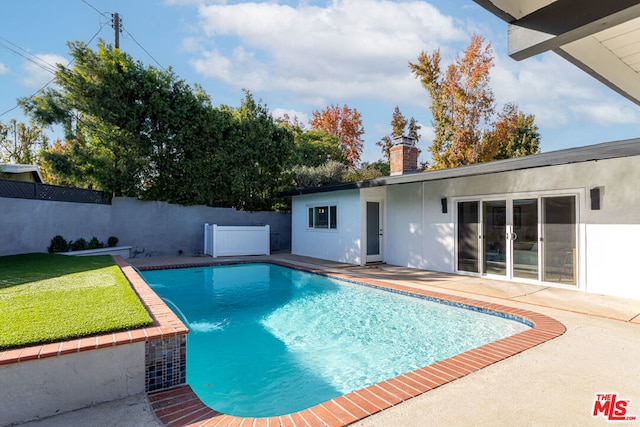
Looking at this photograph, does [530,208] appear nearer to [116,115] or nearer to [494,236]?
[494,236]

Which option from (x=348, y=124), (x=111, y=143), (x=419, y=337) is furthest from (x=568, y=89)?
(x=111, y=143)

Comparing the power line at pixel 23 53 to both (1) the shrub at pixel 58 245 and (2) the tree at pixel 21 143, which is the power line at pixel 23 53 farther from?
(2) the tree at pixel 21 143

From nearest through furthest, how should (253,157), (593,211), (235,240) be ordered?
(593,211) < (235,240) < (253,157)

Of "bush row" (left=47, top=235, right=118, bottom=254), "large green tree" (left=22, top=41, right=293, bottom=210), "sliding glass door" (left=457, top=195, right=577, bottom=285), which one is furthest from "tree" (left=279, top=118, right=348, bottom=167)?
"sliding glass door" (left=457, top=195, right=577, bottom=285)

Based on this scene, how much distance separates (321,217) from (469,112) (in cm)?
1414

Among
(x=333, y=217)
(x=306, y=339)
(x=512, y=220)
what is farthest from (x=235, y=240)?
(x=512, y=220)

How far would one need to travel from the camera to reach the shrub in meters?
10.2

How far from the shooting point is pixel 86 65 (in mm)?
11156

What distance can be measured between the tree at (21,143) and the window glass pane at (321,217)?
20.6 metres

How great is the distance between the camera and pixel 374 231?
35.8ft

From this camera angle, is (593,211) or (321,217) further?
(321,217)

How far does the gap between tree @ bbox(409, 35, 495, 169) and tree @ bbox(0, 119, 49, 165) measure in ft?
84.7

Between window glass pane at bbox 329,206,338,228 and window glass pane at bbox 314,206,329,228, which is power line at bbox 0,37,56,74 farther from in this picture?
window glass pane at bbox 329,206,338,228

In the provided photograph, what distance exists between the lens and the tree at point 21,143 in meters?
21.9
